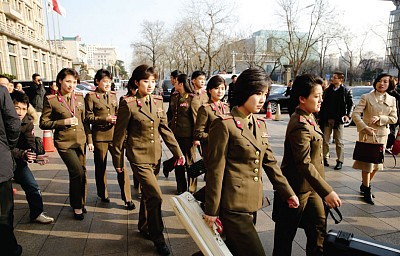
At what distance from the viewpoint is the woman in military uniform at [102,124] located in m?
3.75

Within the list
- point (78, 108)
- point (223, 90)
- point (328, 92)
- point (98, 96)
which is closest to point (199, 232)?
point (223, 90)

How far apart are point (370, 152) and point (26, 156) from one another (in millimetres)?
4039

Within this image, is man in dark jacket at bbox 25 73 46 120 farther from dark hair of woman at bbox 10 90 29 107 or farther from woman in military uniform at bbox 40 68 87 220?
dark hair of woman at bbox 10 90 29 107

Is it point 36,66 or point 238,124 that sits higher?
point 36,66

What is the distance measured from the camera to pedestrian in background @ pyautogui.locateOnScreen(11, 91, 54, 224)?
2.87 meters

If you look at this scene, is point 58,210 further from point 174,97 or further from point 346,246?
point 346,246

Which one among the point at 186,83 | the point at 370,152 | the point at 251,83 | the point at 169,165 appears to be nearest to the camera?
the point at 251,83

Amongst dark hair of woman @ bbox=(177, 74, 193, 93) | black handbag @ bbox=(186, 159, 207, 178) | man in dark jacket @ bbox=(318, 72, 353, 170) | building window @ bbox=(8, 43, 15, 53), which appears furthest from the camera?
building window @ bbox=(8, 43, 15, 53)

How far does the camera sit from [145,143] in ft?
9.50

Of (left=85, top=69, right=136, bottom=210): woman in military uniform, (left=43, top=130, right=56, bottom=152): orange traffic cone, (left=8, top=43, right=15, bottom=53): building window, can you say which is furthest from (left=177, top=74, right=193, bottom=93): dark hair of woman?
(left=8, top=43, right=15, bottom=53): building window

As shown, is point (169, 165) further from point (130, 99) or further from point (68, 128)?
point (130, 99)

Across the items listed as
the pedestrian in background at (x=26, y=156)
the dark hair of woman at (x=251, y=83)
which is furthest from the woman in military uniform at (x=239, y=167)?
the pedestrian in background at (x=26, y=156)

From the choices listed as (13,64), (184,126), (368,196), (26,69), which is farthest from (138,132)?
(26,69)

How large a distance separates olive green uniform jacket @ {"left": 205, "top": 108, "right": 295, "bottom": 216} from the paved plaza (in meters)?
1.20
